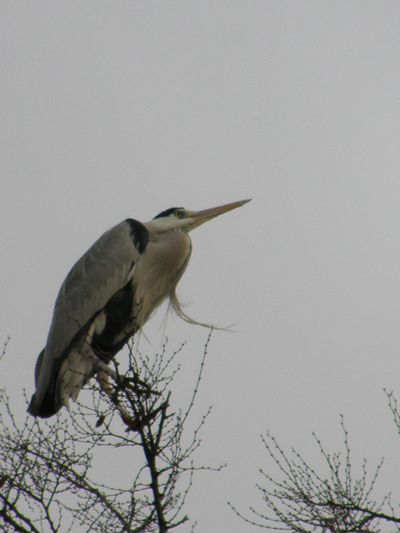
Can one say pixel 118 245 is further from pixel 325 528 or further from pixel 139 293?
pixel 325 528

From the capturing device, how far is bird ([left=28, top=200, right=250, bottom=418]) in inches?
201

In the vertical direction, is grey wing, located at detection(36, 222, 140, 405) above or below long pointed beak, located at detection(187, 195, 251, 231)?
below

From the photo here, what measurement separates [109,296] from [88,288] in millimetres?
250

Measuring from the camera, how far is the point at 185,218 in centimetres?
632

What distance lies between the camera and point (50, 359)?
5.17 metres

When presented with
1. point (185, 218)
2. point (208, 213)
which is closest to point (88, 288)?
point (185, 218)

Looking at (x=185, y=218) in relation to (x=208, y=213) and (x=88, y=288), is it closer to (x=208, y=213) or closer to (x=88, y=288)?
(x=208, y=213)

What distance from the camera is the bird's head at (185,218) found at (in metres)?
6.24

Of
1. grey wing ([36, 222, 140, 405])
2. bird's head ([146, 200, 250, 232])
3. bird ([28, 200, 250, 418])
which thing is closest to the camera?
bird ([28, 200, 250, 418])

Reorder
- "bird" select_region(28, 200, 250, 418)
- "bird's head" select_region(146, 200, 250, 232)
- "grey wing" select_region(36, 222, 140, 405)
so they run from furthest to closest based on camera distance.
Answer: "bird's head" select_region(146, 200, 250, 232)
"grey wing" select_region(36, 222, 140, 405)
"bird" select_region(28, 200, 250, 418)

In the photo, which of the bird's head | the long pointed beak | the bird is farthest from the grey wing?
the long pointed beak

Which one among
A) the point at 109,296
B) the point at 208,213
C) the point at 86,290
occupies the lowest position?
the point at 109,296

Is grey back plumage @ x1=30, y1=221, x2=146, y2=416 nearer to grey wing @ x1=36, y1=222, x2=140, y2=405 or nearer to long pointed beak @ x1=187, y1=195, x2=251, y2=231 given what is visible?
grey wing @ x1=36, y1=222, x2=140, y2=405

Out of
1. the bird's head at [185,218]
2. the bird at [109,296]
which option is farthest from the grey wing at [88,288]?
the bird's head at [185,218]
